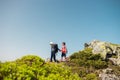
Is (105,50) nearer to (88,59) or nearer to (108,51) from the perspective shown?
(108,51)

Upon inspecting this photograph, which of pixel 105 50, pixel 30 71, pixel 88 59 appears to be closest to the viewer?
pixel 30 71

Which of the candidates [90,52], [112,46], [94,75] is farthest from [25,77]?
[112,46]

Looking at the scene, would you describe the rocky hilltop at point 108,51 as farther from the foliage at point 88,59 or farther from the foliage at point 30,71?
the foliage at point 30,71

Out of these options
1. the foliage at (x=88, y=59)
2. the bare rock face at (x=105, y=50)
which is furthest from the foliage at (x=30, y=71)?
the bare rock face at (x=105, y=50)

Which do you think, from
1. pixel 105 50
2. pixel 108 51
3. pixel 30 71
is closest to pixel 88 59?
pixel 105 50

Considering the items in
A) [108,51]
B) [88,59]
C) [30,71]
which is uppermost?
[108,51]

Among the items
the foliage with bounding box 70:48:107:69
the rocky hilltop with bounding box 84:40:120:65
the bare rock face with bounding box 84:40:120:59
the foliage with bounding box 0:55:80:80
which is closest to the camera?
the foliage with bounding box 0:55:80:80

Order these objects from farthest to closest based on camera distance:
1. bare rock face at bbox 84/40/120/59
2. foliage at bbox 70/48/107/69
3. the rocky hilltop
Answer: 1. bare rock face at bbox 84/40/120/59
2. the rocky hilltop
3. foliage at bbox 70/48/107/69

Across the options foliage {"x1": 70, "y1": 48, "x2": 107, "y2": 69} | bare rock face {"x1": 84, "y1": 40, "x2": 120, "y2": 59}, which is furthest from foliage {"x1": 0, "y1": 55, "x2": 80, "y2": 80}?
bare rock face {"x1": 84, "y1": 40, "x2": 120, "y2": 59}

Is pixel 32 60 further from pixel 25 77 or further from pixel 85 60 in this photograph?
pixel 85 60

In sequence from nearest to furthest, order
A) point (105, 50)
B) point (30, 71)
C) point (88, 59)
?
point (30, 71) → point (88, 59) → point (105, 50)

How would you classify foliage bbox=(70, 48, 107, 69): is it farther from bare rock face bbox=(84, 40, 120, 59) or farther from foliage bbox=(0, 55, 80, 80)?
foliage bbox=(0, 55, 80, 80)

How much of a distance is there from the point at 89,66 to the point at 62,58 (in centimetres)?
360

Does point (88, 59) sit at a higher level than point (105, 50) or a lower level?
lower
